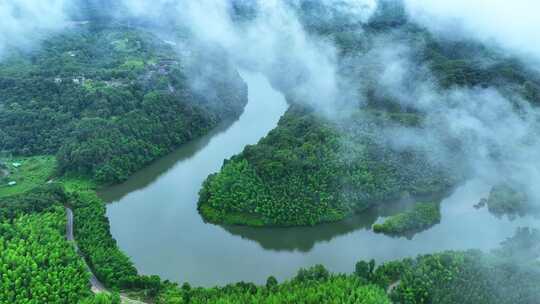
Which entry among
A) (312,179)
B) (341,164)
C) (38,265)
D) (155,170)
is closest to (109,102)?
(155,170)

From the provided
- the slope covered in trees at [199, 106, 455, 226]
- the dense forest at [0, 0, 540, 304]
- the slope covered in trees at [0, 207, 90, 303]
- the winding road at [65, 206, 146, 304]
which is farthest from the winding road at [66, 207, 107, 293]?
the slope covered in trees at [199, 106, 455, 226]

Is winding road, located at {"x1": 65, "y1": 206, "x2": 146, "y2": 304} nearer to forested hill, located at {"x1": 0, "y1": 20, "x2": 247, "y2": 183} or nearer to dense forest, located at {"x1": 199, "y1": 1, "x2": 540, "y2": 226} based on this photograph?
forested hill, located at {"x1": 0, "y1": 20, "x2": 247, "y2": 183}

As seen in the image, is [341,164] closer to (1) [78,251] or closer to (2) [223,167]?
(2) [223,167]

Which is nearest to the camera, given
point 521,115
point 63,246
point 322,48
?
point 63,246

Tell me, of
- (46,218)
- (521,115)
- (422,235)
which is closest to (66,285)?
(46,218)

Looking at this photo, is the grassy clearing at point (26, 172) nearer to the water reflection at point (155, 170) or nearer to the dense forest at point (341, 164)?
the water reflection at point (155, 170)

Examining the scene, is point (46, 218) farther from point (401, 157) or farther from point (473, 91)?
point (473, 91)
